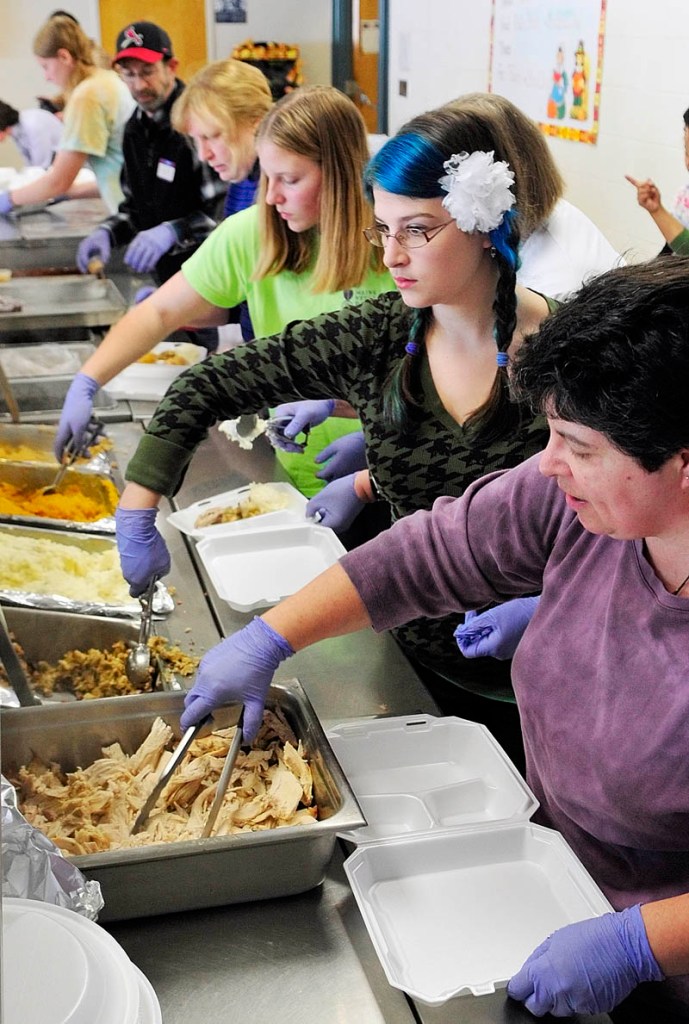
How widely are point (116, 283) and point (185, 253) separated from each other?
67 centimetres

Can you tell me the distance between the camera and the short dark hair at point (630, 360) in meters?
0.96

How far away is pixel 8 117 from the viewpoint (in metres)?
2.55

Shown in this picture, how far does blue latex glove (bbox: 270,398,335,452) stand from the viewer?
2.28 meters

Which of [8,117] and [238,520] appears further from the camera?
[8,117]

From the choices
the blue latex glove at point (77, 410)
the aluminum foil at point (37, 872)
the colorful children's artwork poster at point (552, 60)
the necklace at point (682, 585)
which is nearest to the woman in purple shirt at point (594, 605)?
the necklace at point (682, 585)

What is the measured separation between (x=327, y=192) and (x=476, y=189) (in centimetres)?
69

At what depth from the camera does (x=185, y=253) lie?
321 centimetres

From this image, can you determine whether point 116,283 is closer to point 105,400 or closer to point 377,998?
point 105,400

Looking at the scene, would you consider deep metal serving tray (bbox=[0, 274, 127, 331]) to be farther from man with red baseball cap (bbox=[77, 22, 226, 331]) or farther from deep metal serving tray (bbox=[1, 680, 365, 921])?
deep metal serving tray (bbox=[1, 680, 365, 921])

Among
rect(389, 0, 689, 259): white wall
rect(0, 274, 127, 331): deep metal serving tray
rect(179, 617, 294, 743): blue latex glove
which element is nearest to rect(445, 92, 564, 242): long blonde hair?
rect(389, 0, 689, 259): white wall

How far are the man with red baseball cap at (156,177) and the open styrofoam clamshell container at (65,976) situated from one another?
230cm

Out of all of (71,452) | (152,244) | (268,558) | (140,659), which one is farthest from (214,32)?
(140,659)

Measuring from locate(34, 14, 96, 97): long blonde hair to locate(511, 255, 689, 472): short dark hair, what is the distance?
5.98 feet

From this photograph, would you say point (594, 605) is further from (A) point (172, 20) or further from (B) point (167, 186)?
(B) point (167, 186)
